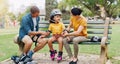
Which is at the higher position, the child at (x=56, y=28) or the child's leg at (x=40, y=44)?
the child at (x=56, y=28)

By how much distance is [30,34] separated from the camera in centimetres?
750

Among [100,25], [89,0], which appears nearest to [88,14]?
[89,0]

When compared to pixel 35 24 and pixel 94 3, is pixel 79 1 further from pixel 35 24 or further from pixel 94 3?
pixel 35 24

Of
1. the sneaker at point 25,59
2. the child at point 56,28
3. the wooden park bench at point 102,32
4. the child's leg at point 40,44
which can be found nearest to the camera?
the sneaker at point 25,59

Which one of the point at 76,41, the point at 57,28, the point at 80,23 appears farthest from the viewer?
the point at 57,28

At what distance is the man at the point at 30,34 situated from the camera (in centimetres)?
733

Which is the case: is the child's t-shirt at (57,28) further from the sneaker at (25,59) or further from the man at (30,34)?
the sneaker at (25,59)

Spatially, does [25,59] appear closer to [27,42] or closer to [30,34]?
[27,42]

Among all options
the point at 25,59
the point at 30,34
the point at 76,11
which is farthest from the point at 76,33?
the point at 25,59

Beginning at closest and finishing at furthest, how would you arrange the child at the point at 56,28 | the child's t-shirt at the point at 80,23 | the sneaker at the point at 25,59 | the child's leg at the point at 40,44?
1. the sneaker at the point at 25,59
2. the child's t-shirt at the point at 80,23
3. the child's leg at the point at 40,44
4. the child at the point at 56,28

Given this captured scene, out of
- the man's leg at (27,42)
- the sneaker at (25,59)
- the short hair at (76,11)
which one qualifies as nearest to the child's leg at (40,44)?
the man's leg at (27,42)

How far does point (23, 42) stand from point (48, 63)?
2.43 feet

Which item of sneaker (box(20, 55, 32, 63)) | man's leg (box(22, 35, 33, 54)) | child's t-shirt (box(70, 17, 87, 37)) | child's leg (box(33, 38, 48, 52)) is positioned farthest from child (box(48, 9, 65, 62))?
sneaker (box(20, 55, 32, 63))

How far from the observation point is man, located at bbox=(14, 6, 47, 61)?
733cm
